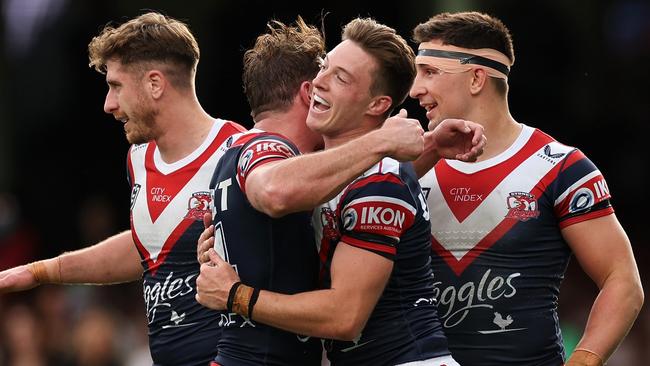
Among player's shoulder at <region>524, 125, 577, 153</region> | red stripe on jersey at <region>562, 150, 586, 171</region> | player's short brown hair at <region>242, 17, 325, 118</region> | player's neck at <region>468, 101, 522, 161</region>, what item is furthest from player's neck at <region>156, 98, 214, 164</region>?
red stripe on jersey at <region>562, 150, 586, 171</region>

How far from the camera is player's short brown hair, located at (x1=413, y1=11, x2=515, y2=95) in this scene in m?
6.20

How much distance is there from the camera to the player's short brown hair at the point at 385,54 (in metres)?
5.54

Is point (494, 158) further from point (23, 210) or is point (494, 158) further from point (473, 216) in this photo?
point (23, 210)

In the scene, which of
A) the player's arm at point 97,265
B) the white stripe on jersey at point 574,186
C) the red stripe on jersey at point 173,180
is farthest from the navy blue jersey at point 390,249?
the player's arm at point 97,265

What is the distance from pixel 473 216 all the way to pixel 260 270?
1.19 m

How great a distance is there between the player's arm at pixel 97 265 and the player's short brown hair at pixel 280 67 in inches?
52.7

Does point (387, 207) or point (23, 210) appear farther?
point (23, 210)

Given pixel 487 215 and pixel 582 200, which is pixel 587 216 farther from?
pixel 487 215

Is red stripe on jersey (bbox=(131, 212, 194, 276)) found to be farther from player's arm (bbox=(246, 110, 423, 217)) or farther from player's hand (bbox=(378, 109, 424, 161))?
player's hand (bbox=(378, 109, 424, 161))

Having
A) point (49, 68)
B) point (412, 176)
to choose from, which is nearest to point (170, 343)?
point (412, 176)

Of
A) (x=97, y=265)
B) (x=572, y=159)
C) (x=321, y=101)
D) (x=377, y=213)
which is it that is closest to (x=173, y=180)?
(x=97, y=265)

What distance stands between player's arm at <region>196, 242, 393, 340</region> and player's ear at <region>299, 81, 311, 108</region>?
79 centimetres

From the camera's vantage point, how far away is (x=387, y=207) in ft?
17.1

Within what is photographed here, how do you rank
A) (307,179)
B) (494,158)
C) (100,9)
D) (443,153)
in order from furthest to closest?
(100,9)
(494,158)
(443,153)
(307,179)
